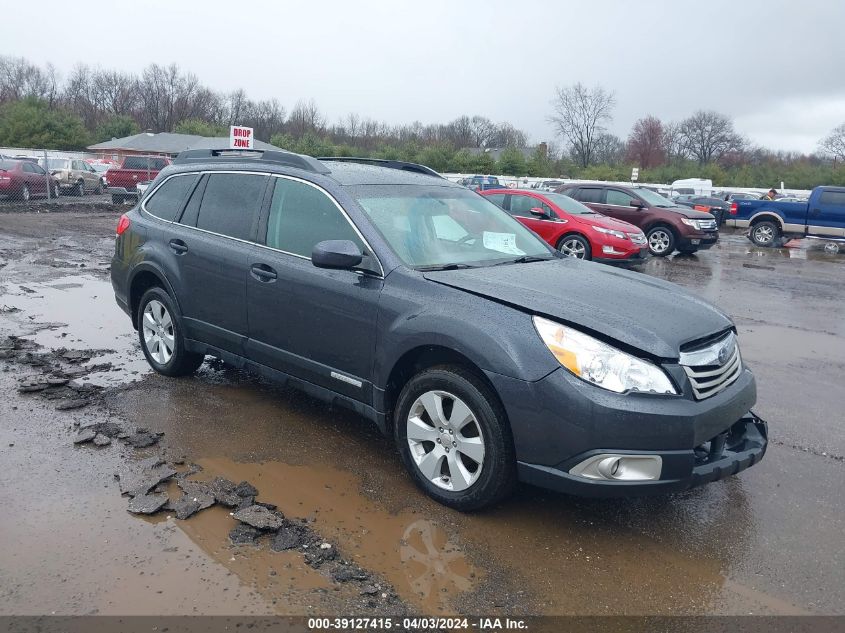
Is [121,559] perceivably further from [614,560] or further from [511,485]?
[614,560]

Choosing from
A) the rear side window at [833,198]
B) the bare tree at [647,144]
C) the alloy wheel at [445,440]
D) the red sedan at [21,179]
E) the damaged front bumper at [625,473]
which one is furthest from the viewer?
the bare tree at [647,144]

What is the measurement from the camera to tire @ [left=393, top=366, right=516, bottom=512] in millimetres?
3496

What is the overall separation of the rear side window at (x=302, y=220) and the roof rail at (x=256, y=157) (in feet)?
0.46

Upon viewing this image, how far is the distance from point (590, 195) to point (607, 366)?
1556 centimetres

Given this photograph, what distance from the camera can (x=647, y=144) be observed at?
8025 centimetres

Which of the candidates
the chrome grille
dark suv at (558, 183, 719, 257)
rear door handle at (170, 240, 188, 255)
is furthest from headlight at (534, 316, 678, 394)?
dark suv at (558, 183, 719, 257)

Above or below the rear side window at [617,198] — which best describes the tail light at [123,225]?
below

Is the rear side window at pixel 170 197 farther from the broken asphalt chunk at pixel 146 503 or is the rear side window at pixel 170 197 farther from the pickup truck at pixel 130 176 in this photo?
the pickup truck at pixel 130 176

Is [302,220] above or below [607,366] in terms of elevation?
above

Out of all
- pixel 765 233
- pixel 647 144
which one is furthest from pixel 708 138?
pixel 765 233

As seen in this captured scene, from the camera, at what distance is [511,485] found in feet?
11.7

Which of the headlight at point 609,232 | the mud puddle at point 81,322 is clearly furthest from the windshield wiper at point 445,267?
the headlight at point 609,232

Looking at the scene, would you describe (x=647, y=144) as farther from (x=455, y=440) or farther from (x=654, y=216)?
(x=455, y=440)

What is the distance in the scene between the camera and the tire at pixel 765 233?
21.9 meters
